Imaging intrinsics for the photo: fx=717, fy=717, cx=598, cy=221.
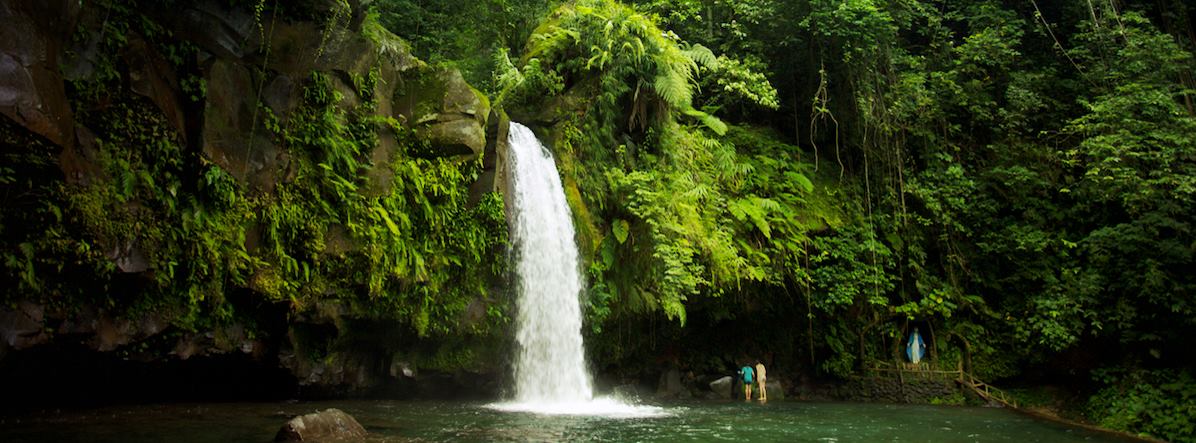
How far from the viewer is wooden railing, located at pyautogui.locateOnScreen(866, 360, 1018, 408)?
1595 centimetres

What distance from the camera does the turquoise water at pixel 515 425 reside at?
7.19 meters

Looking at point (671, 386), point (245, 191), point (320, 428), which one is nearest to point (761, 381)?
point (671, 386)

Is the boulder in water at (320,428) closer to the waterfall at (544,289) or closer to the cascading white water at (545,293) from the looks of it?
the cascading white water at (545,293)

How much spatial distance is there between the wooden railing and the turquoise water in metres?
3.46

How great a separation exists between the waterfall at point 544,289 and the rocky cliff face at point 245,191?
60cm

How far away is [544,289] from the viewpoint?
12430 millimetres

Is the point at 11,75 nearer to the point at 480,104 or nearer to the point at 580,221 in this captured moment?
the point at 480,104

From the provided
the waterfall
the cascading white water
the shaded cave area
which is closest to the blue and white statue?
the cascading white water

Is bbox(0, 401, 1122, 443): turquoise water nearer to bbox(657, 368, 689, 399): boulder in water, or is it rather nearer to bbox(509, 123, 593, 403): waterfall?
bbox(509, 123, 593, 403): waterfall

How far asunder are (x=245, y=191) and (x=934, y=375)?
48.6 ft

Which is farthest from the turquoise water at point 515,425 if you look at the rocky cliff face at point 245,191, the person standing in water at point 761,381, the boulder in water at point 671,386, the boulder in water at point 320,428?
the boulder in water at point 671,386

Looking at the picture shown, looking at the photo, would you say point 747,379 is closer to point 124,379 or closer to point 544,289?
point 544,289

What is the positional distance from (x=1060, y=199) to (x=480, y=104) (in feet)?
46.1

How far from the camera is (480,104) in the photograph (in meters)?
12.2
